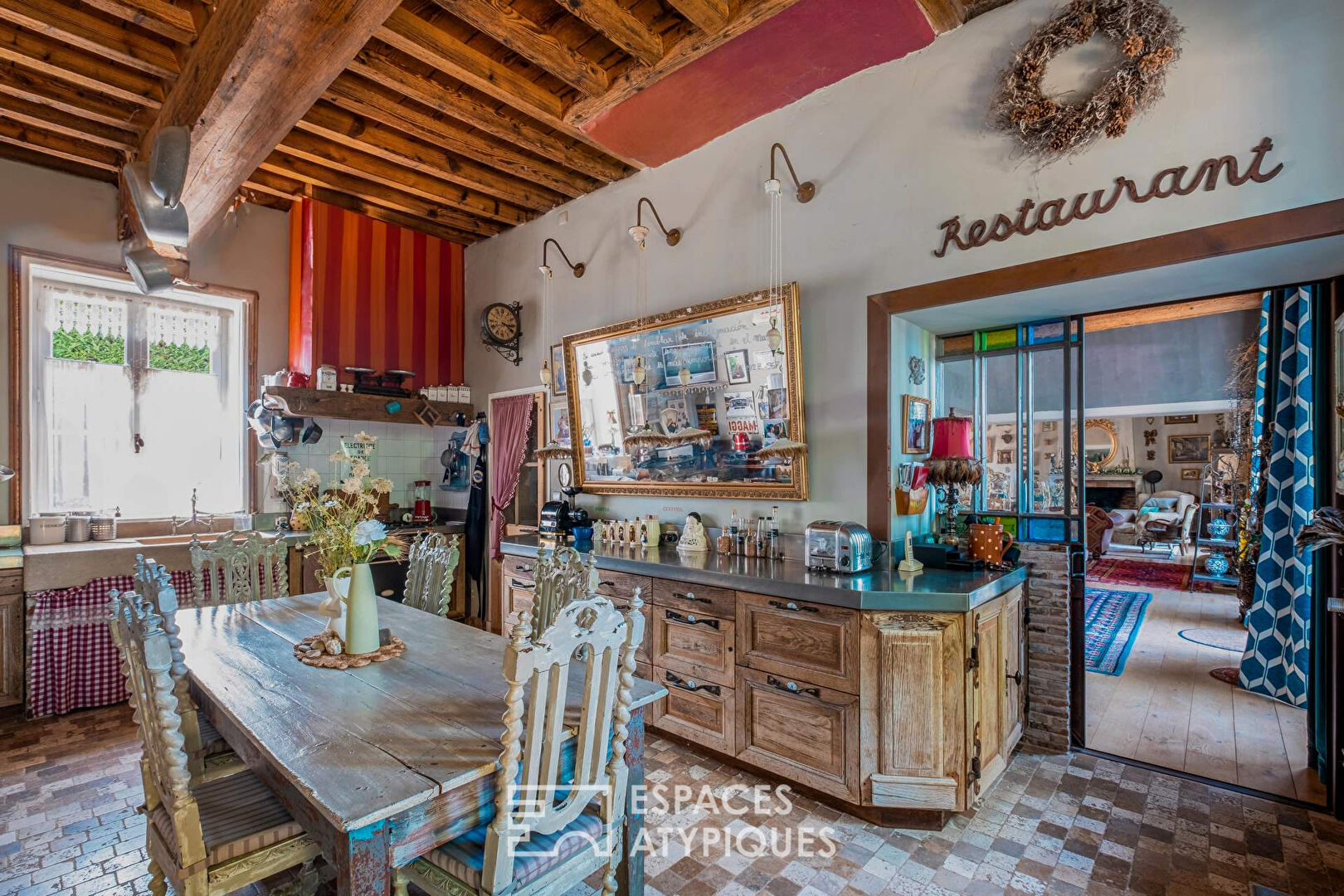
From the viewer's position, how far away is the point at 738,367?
359cm

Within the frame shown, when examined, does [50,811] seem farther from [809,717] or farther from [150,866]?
[809,717]

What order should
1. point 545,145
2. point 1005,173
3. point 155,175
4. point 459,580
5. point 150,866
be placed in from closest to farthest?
point 150,866
point 155,175
point 1005,173
point 545,145
point 459,580

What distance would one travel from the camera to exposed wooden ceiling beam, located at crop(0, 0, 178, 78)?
8.89 ft

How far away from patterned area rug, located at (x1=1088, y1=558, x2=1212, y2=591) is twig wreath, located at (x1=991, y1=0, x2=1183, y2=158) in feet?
21.2

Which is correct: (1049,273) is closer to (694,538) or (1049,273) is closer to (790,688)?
(790,688)

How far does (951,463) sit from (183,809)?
314cm

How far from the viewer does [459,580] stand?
5.50 metres

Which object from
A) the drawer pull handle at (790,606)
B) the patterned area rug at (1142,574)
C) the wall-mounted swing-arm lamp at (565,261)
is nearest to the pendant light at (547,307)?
the wall-mounted swing-arm lamp at (565,261)

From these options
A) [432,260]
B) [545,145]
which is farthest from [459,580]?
[545,145]

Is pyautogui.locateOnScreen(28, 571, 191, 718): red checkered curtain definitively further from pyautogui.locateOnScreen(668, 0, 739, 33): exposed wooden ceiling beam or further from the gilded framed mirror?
pyautogui.locateOnScreen(668, 0, 739, 33): exposed wooden ceiling beam

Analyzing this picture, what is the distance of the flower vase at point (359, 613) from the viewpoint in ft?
7.13

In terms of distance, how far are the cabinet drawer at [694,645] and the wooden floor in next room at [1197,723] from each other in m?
1.90

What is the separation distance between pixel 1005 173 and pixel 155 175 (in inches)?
141

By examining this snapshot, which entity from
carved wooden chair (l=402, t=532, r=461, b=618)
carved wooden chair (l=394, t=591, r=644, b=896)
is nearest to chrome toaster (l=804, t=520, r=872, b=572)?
carved wooden chair (l=394, t=591, r=644, b=896)
